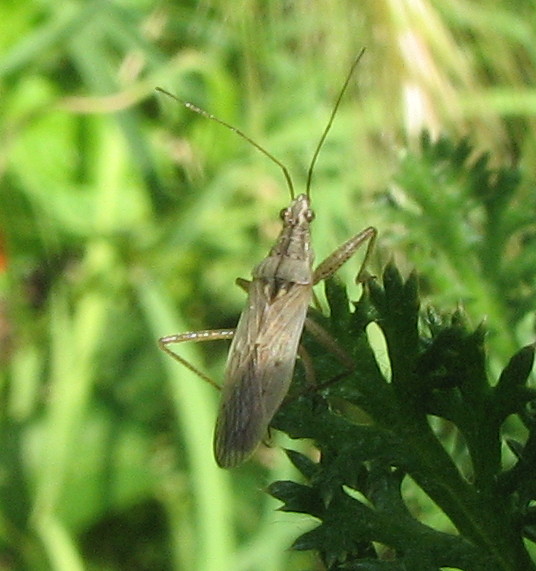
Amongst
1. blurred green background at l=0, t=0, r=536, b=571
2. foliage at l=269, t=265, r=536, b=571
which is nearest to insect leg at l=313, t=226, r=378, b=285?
blurred green background at l=0, t=0, r=536, b=571

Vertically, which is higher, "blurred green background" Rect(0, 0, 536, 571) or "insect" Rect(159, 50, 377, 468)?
"blurred green background" Rect(0, 0, 536, 571)

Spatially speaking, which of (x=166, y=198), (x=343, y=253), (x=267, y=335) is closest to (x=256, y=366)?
(x=267, y=335)

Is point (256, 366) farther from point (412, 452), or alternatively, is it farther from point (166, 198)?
point (166, 198)

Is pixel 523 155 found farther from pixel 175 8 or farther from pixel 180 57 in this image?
pixel 175 8

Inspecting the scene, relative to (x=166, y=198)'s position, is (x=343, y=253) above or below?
below

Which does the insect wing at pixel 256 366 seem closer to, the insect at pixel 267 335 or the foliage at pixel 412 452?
the insect at pixel 267 335

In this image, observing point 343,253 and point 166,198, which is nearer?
point 343,253

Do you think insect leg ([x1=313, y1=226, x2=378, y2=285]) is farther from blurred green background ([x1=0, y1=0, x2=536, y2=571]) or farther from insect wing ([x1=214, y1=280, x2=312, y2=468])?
blurred green background ([x1=0, y1=0, x2=536, y2=571])
